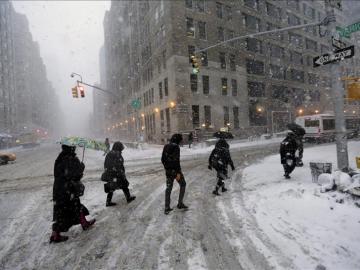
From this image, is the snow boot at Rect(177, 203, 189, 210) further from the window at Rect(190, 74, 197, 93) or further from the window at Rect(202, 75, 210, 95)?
the window at Rect(202, 75, 210, 95)

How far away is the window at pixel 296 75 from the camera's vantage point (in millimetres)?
45375

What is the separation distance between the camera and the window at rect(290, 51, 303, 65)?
1796 inches

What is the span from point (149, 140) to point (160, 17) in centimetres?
1712

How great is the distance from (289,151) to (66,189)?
6.67m

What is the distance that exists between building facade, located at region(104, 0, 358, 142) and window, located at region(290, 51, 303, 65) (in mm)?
119

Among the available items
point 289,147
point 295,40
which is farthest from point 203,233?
point 295,40

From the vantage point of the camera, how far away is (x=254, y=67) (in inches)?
1539

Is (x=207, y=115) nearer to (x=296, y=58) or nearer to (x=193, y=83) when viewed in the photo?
(x=193, y=83)

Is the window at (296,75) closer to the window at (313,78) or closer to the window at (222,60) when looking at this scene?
the window at (313,78)

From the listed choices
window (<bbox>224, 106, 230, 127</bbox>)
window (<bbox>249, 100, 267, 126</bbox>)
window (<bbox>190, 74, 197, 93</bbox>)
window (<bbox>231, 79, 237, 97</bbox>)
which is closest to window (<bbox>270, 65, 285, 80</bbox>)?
window (<bbox>249, 100, 267, 126</bbox>)

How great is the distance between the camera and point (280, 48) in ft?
143

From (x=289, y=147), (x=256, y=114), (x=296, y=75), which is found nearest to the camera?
(x=289, y=147)

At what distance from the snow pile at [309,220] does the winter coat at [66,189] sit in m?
3.58

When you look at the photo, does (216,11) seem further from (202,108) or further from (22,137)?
(22,137)
